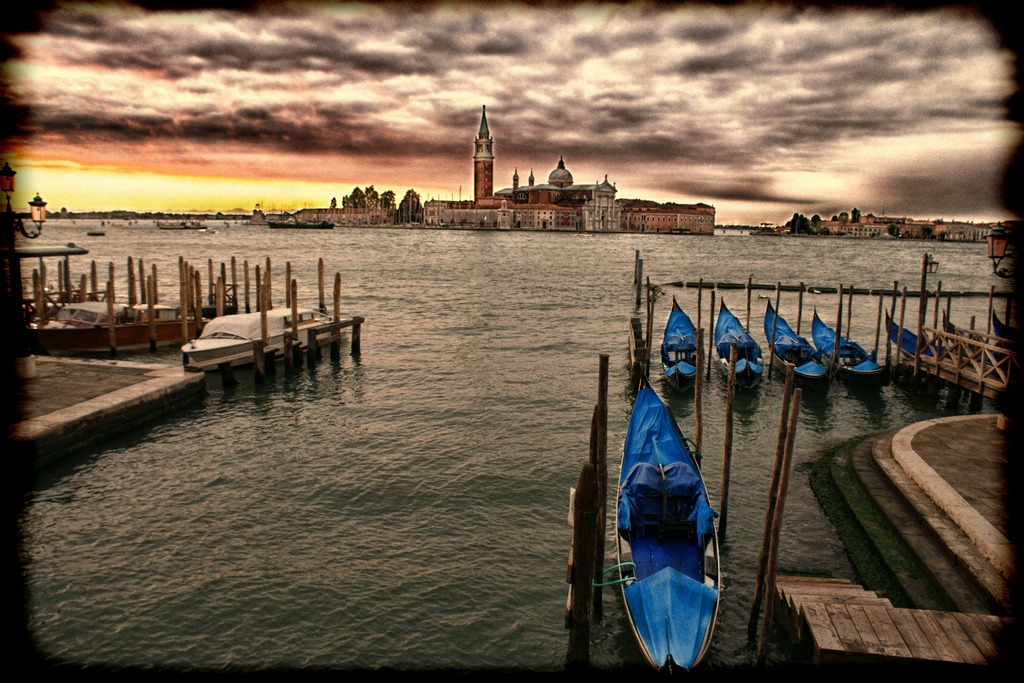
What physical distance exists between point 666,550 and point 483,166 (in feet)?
594

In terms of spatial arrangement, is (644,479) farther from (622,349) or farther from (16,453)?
(622,349)

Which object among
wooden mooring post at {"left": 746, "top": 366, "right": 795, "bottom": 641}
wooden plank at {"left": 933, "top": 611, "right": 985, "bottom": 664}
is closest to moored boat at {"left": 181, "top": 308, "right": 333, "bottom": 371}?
wooden mooring post at {"left": 746, "top": 366, "right": 795, "bottom": 641}

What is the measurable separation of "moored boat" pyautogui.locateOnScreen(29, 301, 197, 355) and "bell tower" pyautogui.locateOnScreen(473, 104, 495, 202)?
157836 mm

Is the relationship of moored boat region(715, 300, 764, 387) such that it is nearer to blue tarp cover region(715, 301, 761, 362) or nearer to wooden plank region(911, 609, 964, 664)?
blue tarp cover region(715, 301, 761, 362)

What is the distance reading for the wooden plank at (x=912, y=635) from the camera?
5.04 m

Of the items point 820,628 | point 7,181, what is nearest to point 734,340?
point 820,628

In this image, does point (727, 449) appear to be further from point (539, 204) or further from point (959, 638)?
point (539, 204)

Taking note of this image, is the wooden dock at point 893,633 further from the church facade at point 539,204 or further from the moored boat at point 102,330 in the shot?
the church facade at point 539,204

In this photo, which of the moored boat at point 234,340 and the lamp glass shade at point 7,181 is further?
the moored boat at point 234,340

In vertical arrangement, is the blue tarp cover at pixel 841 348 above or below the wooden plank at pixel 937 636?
above

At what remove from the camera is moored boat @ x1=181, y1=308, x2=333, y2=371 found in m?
17.6

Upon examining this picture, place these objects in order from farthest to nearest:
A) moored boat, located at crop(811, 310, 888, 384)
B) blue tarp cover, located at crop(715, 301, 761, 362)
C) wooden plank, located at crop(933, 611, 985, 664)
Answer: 1. blue tarp cover, located at crop(715, 301, 761, 362)
2. moored boat, located at crop(811, 310, 888, 384)
3. wooden plank, located at crop(933, 611, 985, 664)

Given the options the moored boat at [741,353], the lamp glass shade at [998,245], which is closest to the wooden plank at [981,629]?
the lamp glass shade at [998,245]

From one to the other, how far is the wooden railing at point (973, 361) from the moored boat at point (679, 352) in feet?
18.1
